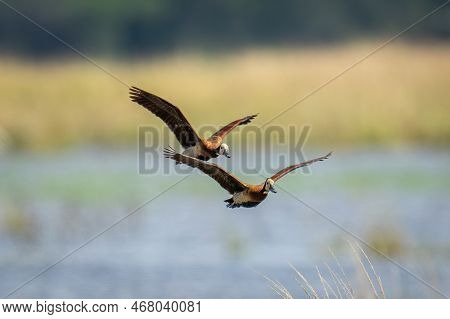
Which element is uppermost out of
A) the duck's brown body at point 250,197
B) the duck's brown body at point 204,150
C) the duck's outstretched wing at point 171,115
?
the duck's outstretched wing at point 171,115

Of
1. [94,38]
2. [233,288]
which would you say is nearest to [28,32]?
[94,38]

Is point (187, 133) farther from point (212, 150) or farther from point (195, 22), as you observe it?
point (195, 22)

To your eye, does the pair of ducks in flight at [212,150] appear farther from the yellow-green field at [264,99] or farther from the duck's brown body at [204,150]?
the yellow-green field at [264,99]

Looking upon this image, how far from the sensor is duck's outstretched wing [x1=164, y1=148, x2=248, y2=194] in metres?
8.97

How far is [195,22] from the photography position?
34.3 metres

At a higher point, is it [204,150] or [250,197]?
[204,150]

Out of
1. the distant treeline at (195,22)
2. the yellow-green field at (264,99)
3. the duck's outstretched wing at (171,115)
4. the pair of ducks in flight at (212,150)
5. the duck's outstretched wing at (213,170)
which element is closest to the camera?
the duck's outstretched wing at (213,170)

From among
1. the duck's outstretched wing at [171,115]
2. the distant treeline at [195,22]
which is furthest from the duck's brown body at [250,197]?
the distant treeline at [195,22]

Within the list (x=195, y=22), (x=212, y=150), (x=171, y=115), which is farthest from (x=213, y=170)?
(x=195, y=22)

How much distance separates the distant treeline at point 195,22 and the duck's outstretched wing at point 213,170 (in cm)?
2202

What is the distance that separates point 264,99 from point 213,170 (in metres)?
15.1

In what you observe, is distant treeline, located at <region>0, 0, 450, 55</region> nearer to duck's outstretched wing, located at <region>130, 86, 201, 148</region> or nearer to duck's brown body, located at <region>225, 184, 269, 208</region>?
duck's outstretched wing, located at <region>130, 86, 201, 148</region>

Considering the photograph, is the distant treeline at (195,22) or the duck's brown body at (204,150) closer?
the duck's brown body at (204,150)

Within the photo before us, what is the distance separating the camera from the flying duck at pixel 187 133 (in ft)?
32.7
